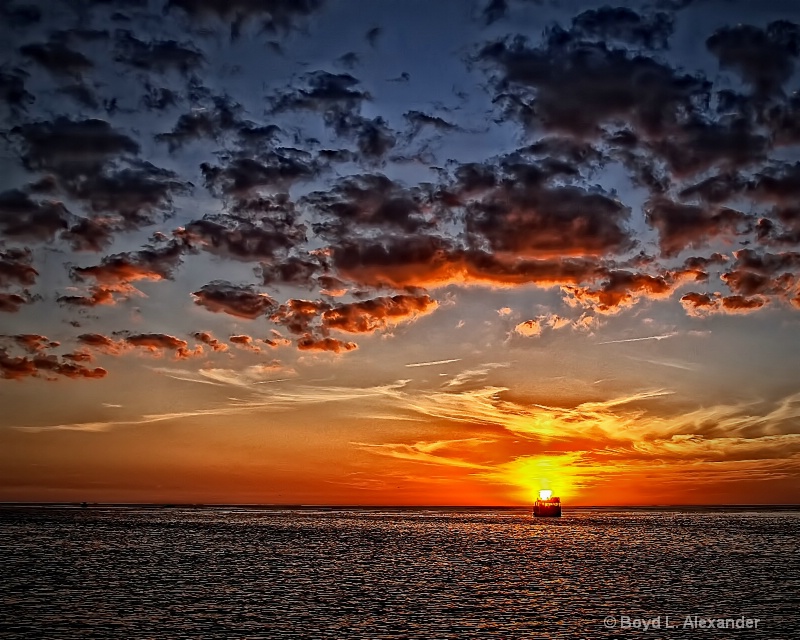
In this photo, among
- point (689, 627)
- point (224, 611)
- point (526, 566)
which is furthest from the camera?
point (526, 566)

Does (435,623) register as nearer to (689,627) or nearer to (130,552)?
(689,627)

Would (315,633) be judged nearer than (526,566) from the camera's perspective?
Yes

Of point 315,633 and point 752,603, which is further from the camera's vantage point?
point 752,603

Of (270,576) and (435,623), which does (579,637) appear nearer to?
(435,623)

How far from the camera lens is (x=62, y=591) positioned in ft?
163

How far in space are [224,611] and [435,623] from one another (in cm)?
1235

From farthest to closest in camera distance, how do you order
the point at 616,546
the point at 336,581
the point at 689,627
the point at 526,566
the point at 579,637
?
the point at 616,546
the point at 526,566
the point at 336,581
the point at 689,627
the point at 579,637

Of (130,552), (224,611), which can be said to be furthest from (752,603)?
(130,552)

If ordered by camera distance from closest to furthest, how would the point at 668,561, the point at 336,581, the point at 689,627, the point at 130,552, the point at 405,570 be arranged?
1. the point at 689,627
2. the point at 336,581
3. the point at 405,570
4. the point at 668,561
5. the point at 130,552

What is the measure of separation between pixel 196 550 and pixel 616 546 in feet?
179

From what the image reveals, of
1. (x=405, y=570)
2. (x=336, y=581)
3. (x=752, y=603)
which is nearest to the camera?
(x=752, y=603)

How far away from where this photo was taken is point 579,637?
36062 mm

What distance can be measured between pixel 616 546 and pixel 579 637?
6854 cm

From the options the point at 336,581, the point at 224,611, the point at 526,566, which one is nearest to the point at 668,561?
the point at 526,566
